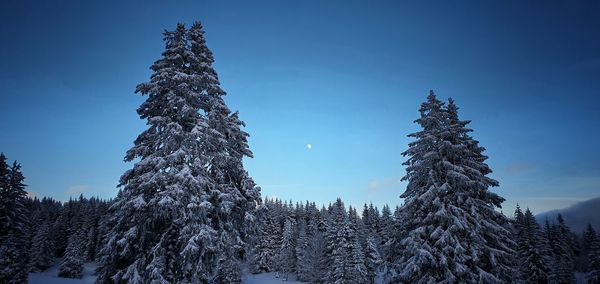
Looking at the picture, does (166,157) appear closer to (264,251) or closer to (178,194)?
(178,194)

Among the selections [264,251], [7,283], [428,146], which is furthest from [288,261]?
[428,146]

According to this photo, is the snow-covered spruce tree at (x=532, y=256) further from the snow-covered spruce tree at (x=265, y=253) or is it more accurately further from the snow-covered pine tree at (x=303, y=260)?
the snow-covered spruce tree at (x=265, y=253)

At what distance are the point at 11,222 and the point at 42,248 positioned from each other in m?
50.7

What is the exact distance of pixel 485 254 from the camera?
18156 millimetres

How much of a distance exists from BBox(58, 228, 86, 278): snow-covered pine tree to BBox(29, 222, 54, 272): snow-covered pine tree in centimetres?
562

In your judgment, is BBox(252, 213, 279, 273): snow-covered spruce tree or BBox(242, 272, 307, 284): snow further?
BBox(252, 213, 279, 273): snow-covered spruce tree

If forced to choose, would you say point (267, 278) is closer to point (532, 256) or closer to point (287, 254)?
point (287, 254)

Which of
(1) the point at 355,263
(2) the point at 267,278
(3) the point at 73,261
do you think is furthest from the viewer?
(2) the point at 267,278

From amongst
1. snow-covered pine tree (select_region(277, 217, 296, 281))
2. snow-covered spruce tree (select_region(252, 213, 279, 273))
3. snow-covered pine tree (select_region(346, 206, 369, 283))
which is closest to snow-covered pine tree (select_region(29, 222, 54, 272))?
snow-covered spruce tree (select_region(252, 213, 279, 273))

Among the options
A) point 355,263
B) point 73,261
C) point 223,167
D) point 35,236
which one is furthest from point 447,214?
point 35,236

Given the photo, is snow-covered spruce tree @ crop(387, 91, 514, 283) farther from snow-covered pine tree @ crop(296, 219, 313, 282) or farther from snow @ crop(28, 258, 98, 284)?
snow @ crop(28, 258, 98, 284)

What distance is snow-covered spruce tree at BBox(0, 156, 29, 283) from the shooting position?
35875 millimetres

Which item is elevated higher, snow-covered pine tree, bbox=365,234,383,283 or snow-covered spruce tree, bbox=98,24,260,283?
snow-covered spruce tree, bbox=98,24,260,283

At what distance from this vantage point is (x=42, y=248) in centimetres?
7581
